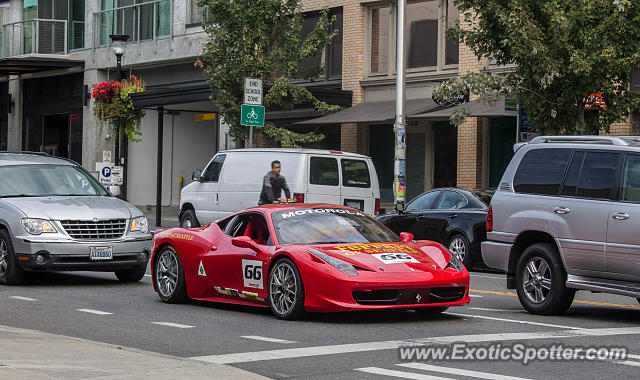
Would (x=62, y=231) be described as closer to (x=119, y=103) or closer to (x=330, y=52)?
(x=330, y=52)

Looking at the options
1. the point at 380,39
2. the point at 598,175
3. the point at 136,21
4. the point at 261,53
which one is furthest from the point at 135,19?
the point at 598,175

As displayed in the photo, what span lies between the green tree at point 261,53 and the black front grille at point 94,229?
43.3ft

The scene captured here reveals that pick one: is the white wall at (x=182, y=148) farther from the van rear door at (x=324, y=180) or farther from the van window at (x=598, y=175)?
the van window at (x=598, y=175)

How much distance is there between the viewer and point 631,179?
444 inches

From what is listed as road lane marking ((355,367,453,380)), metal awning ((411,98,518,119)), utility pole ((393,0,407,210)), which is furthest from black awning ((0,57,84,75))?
road lane marking ((355,367,453,380))

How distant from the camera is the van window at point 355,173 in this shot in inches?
877

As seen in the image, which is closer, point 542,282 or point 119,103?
point 542,282

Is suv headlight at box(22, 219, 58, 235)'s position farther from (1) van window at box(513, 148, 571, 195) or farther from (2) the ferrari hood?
(1) van window at box(513, 148, 571, 195)

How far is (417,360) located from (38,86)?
4010cm

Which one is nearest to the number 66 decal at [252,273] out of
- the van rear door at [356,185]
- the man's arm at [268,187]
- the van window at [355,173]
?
the man's arm at [268,187]

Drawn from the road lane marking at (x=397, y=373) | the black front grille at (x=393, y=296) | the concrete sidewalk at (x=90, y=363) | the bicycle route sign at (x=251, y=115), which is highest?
the bicycle route sign at (x=251, y=115)

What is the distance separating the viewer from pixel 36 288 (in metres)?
14.7

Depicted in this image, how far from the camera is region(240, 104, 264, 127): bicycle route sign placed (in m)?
22.8

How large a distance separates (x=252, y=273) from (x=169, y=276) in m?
1.80
